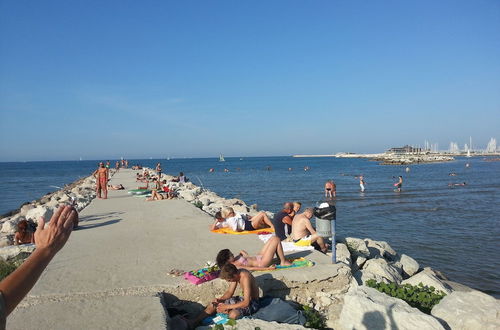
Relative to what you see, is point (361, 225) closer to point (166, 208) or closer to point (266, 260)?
point (166, 208)

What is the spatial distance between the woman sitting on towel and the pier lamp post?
2.67m

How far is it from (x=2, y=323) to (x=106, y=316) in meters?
3.03

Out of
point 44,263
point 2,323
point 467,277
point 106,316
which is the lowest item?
point 467,277

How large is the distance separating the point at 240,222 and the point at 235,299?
151 inches

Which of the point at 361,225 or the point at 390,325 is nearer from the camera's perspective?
the point at 390,325

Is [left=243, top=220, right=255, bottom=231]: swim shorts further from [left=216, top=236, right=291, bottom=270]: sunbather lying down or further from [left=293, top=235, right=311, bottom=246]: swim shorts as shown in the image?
[left=216, top=236, right=291, bottom=270]: sunbather lying down

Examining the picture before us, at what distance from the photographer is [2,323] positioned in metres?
1.57

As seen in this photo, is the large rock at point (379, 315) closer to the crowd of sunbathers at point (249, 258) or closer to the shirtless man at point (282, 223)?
the crowd of sunbathers at point (249, 258)

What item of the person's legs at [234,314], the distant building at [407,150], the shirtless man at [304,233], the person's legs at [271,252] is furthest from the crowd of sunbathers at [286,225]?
the distant building at [407,150]

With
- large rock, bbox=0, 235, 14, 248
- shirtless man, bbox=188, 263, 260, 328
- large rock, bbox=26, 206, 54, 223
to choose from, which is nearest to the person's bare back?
shirtless man, bbox=188, 263, 260, 328

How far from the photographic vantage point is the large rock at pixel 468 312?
15.5 feet

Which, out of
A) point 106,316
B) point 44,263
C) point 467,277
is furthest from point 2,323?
point 467,277

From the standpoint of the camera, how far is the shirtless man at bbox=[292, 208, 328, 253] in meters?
7.46

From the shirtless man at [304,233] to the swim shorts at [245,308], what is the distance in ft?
8.82
